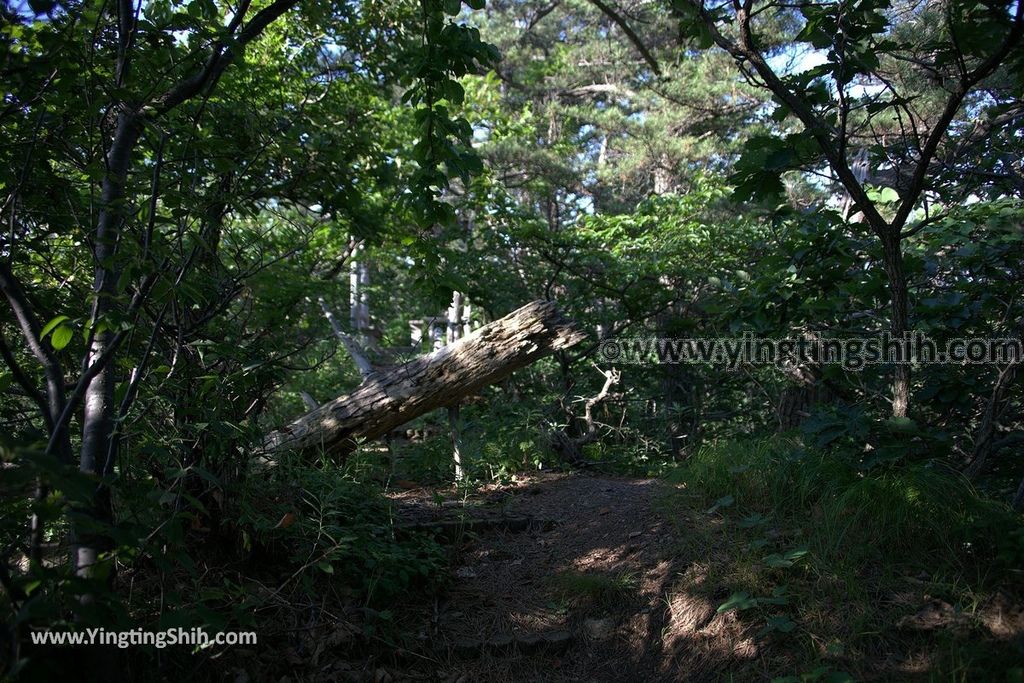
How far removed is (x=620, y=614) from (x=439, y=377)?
2.41m

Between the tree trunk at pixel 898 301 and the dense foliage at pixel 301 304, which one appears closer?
the dense foliage at pixel 301 304

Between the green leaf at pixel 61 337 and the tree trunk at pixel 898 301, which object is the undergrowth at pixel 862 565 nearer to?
the tree trunk at pixel 898 301

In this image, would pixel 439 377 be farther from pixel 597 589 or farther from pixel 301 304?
pixel 597 589

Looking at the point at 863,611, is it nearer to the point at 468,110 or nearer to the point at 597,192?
the point at 468,110

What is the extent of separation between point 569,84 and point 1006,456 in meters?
16.9

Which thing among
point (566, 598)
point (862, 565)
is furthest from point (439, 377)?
point (862, 565)

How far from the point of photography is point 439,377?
16.7ft

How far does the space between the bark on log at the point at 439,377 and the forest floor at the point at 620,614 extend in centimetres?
86

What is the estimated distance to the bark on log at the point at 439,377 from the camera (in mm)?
4888

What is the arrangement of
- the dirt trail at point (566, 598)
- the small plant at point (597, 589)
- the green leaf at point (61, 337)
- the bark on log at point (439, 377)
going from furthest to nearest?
1. the bark on log at point (439, 377)
2. the small plant at point (597, 589)
3. the dirt trail at point (566, 598)
4. the green leaf at point (61, 337)

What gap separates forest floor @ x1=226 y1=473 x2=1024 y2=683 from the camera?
8.34 ft

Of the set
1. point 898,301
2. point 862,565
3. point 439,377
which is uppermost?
point 898,301

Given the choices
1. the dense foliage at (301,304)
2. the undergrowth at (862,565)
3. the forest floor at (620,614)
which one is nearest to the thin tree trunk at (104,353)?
the dense foliage at (301,304)

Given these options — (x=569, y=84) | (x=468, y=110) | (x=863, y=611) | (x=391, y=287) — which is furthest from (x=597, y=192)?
(x=863, y=611)
